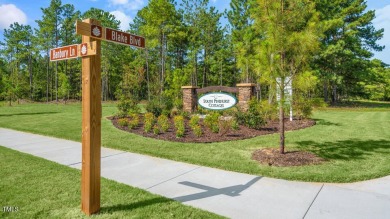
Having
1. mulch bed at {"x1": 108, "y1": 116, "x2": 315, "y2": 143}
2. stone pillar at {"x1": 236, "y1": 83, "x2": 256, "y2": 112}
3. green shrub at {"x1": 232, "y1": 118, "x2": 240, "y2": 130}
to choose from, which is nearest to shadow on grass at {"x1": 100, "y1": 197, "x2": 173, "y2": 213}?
mulch bed at {"x1": 108, "y1": 116, "x2": 315, "y2": 143}

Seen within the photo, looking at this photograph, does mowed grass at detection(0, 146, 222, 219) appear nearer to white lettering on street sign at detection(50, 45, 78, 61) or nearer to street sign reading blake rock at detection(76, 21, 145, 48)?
white lettering on street sign at detection(50, 45, 78, 61)

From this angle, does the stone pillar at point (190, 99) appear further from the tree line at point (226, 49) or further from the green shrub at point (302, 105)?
the green shrub at point (302, 105)

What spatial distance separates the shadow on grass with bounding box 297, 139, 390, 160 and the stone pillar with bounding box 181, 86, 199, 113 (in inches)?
258

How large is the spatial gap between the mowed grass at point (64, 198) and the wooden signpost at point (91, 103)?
0.88 ft

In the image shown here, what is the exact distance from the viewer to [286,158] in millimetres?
5477

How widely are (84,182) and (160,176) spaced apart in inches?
64.7

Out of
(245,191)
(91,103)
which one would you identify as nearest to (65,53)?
(91,103)

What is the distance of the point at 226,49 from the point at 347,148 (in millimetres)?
28360

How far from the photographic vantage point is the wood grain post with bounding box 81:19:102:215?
303cm

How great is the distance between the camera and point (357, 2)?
85.5 ft

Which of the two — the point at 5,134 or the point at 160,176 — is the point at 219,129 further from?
the point at 5,134

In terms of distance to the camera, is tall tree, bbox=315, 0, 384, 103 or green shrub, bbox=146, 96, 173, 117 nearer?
green shrub, bbox=146, 96, 173, 117

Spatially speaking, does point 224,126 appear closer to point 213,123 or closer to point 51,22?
point 213,123

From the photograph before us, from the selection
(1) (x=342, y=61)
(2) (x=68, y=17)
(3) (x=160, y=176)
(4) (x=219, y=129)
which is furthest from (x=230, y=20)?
(3) (x=160, y=176)
